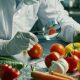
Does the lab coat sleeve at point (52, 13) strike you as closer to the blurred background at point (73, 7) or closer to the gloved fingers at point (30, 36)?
the gloved fingers at point (30, 36)

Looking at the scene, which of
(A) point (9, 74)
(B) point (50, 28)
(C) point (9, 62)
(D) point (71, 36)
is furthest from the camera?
(B) point (50, 28)

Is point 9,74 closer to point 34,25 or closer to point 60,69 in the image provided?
point 60,69

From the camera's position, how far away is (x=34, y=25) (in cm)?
259

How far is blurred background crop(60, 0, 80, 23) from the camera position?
350cm

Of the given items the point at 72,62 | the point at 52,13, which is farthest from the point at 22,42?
the point at 52,13

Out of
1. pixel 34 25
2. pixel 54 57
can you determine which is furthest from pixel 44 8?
pixel 54 57

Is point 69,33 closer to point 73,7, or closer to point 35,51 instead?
point 35,51

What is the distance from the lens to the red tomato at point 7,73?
152 centimetres

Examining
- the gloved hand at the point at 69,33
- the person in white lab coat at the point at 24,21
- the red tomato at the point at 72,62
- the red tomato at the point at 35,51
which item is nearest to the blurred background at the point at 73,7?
the person in white lab coat at the point at 24,21

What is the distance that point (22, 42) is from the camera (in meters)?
1.83

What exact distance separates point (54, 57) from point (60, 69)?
0.15 metres

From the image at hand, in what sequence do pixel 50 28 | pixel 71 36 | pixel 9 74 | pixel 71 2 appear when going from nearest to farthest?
pixel 9 74 < pixel 71 36 < pixel 50 28 < pixel 71 2

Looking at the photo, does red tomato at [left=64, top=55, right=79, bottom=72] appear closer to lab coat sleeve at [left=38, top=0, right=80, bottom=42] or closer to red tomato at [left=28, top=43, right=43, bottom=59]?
red tomato at [left=28, top=43, right=43, bottom=59]

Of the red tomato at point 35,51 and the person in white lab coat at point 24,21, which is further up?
the person in white lab coat at point 24,21
